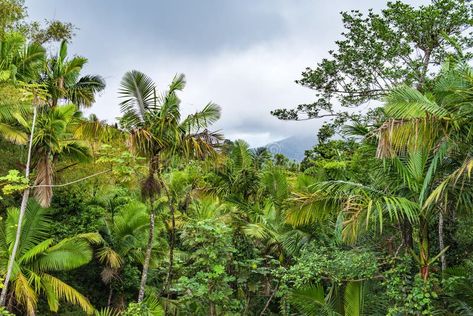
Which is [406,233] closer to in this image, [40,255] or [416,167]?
[416,167]

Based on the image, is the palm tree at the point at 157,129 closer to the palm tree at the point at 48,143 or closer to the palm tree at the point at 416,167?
the palm tree at the point at 48,143

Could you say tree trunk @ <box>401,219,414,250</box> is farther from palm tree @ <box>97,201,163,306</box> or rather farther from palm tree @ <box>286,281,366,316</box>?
palm tree @ <box>97,201,163,306</box>

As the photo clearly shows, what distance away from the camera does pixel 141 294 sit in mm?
9109

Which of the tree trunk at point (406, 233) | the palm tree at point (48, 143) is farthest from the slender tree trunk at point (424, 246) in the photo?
the palm tree at point (48, 143)

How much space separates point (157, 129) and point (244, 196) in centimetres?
505

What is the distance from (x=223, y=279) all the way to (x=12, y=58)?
7.40 m

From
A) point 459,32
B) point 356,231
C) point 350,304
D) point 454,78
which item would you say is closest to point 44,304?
point 350,304

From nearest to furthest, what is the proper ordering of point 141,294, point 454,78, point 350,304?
1. point 454,78
2. point 350,304
3. point 141,294

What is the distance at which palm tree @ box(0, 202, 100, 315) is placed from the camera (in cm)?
949

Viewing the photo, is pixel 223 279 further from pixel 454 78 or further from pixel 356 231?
pixel 454 78

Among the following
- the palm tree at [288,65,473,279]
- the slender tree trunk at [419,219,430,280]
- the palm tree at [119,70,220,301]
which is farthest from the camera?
the palm tree at [119,70,220,301]

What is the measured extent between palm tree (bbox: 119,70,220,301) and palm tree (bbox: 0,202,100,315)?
1.78 m

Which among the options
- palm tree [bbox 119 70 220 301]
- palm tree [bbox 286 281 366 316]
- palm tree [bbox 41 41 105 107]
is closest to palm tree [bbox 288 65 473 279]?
palm tree [bbox 286 281 366 316]

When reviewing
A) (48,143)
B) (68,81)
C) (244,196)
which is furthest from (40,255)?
(244,196)
